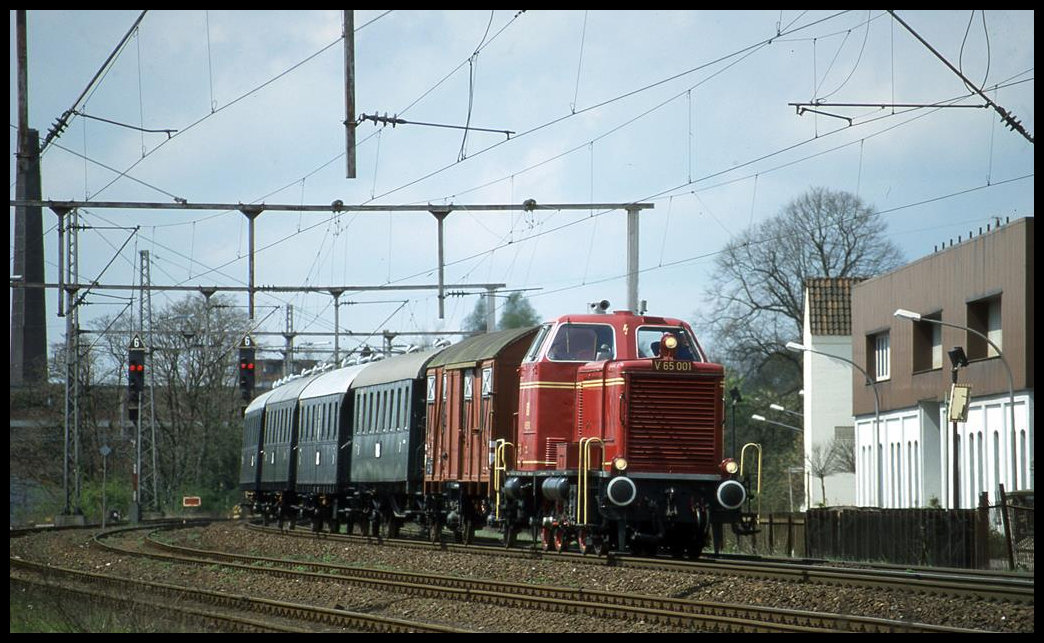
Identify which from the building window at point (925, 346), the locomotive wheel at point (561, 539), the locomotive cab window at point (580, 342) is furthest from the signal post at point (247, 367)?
the building window at point (925, 346)

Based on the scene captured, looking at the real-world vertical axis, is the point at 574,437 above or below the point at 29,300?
below

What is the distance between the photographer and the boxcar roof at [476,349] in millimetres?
23797

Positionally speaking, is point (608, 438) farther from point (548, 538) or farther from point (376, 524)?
point (376, 524)

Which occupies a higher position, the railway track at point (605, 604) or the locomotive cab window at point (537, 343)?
the locomotive cab window at point (537, 343)

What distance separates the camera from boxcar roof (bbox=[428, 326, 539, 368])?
2380 cm

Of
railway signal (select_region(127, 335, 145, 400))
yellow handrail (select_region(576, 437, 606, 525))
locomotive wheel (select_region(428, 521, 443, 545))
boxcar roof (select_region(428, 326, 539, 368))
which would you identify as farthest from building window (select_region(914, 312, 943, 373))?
yellow handrail (select_region(576, 437, 606, 525))

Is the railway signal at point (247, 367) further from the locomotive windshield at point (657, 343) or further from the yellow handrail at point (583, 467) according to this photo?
the yellow handrail at point (583, 467)

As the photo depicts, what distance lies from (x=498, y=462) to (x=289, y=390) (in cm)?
1936

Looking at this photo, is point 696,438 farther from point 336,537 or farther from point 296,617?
point 336,537

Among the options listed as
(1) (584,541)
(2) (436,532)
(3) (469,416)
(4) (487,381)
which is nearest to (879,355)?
(2) (436,532)

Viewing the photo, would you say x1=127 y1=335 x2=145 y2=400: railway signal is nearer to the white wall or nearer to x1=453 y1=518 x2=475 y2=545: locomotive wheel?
x1=453 y1=518 x2=475 y2=545: locomotive wheel

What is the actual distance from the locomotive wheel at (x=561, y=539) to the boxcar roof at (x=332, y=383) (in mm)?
11663

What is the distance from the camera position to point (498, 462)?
22984 mm

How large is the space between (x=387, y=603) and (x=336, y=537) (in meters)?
15.2
